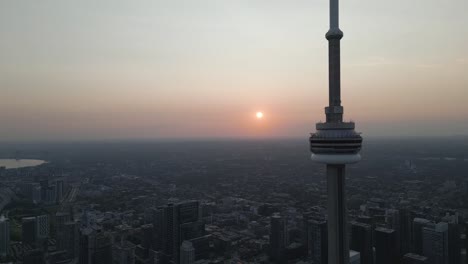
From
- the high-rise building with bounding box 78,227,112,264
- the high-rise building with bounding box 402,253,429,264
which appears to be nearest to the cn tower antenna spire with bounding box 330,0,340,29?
the high-rise building with bounding box 402,253,429,264

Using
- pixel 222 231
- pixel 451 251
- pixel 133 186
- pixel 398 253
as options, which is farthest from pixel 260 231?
pixel 133 186

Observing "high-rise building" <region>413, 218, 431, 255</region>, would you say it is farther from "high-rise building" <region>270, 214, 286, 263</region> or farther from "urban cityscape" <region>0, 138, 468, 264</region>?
"high-rise building" <region>270, 214, 286, 263</region>

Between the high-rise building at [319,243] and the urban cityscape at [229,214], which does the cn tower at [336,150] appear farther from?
the high-rise building at [319,243]

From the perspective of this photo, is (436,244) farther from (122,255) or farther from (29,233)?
(29,233)

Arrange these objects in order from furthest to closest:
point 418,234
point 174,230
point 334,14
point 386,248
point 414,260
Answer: point 174,230
point 418,234
point 386,248
point 414,260
point 334,14

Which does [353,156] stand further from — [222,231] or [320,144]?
[222,231]

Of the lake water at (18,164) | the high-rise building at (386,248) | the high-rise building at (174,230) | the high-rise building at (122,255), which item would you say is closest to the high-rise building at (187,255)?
the high-rise building at (174,230)

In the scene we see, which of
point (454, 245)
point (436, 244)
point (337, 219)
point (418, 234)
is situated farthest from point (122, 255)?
point (454, 245)
